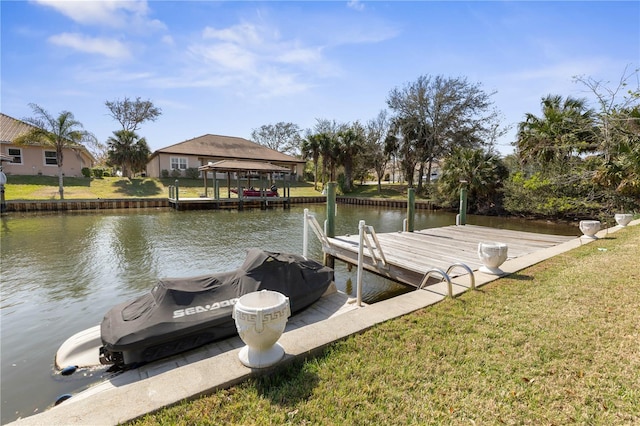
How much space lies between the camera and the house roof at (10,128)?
86.5 feet

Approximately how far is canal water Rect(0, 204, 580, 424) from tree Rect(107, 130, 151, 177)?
13.0 meters

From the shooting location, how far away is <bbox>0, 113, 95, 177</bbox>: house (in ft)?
86.3

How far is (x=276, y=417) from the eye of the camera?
2195mm

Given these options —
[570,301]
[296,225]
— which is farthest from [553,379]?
[296,225]

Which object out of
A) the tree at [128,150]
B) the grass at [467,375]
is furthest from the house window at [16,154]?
the grass at [467,375]

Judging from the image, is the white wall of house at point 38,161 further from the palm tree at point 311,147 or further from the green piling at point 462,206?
the green piling at point 462,206

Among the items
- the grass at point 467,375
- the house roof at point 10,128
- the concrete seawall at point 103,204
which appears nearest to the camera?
the grass at point 467,375

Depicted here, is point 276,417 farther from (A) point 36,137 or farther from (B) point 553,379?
(A) point 36,137

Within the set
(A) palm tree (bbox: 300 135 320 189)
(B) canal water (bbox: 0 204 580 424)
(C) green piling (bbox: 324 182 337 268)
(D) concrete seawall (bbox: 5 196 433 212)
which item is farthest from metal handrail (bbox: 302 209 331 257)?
(A) palm tree (bbox: 300 135 320 189)

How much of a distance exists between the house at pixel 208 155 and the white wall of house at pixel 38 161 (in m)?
6.77

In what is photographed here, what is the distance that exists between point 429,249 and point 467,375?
538 cm

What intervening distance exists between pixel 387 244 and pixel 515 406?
6.09 meters

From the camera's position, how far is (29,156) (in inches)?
1064

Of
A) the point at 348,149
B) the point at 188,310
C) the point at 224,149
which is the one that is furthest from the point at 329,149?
the point at 188,310
